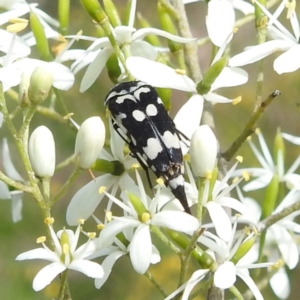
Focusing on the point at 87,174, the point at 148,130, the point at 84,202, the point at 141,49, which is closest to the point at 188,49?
the point at 141,49

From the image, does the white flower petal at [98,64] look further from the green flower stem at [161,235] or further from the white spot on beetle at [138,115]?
the green flower stem at [161,235]

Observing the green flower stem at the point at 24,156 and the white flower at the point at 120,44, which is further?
the white flower at the point at 120,44

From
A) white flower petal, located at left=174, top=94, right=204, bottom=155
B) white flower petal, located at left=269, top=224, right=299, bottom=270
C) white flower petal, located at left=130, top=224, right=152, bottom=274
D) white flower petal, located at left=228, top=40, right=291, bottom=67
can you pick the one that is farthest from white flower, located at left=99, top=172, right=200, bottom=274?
white flower petal, located at left=269, top=224, right=299, bottom=270

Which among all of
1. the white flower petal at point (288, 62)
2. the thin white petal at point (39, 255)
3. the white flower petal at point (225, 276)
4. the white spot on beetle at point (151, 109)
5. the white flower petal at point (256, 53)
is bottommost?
the white flower petal at point (225, 276)

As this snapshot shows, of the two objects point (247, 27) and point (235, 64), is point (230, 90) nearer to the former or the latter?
point (247, 27)

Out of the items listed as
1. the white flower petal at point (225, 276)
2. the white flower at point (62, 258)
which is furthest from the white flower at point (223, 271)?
the white flower at point (62, 258)

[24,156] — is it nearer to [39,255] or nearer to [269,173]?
[39,255]

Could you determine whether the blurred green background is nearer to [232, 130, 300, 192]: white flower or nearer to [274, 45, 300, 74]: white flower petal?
[232, 130, 300, 192]: white flower
